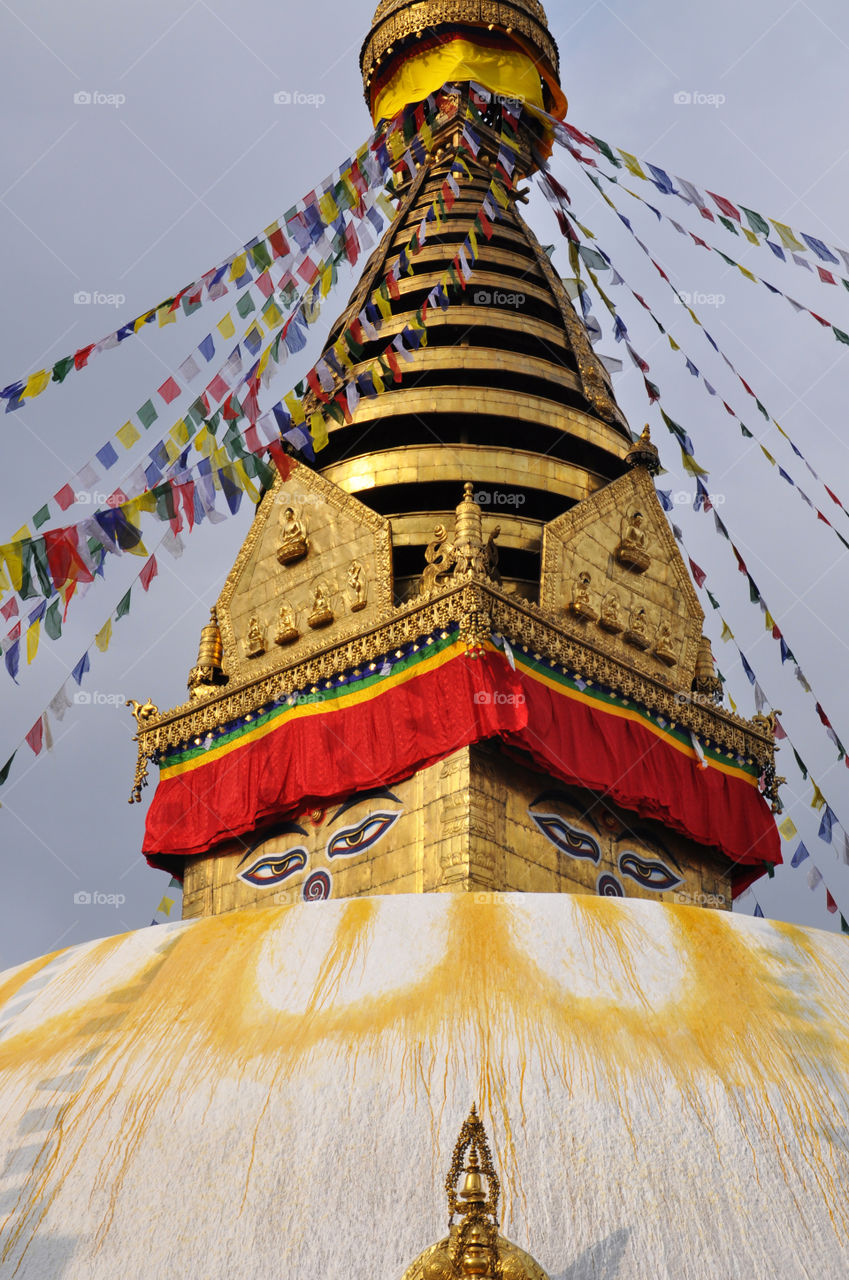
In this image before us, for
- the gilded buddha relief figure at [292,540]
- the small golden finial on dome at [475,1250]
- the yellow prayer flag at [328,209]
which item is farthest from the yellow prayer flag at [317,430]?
the small golden finial on dome at [475,1250]

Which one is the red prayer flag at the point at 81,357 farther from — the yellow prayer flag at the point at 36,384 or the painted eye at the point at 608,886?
the painted eye at the point at 608,886

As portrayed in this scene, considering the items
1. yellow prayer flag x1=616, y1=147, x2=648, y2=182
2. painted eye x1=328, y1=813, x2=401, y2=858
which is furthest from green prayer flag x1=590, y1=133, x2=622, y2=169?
painted eye x1=328, y1=813, x2=401, y2=858

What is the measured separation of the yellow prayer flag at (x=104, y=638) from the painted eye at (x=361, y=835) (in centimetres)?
228

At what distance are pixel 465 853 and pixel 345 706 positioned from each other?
6.29ft

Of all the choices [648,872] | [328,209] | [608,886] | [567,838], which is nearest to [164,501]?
[567,838]

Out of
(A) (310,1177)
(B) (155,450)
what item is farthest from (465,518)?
(A) (310,1177)

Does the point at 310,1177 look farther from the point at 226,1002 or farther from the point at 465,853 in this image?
the point at 465,853

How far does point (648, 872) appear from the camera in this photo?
37.7ft

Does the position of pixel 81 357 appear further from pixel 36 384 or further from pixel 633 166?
pixel 633 166

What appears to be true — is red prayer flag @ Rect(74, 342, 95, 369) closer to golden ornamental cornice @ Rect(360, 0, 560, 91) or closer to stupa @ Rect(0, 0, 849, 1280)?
stupa @ Rect(0, 0, 849, 1280)

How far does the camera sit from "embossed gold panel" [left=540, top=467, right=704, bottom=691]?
1213 cm

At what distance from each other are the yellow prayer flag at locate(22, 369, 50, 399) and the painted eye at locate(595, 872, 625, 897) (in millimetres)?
5381

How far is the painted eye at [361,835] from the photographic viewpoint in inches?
425

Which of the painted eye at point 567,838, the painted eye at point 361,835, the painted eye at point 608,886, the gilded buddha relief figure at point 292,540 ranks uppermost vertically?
the gilded buddha relief figure at point 292,540
